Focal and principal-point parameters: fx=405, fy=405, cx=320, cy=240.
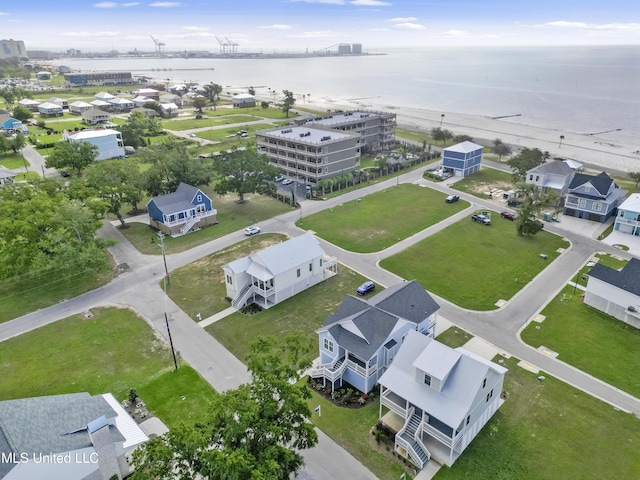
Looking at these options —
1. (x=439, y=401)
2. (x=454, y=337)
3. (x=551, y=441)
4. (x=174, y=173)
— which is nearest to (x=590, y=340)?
(x=454, y=337)

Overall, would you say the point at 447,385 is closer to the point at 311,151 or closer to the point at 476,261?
the point at 476,261

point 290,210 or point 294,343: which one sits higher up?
point 294,343

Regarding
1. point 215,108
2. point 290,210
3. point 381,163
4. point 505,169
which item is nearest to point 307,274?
point 290,210

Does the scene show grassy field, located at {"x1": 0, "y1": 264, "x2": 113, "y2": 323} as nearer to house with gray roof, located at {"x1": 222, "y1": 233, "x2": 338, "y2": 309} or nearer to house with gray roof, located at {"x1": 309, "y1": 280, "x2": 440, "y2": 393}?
house with gray roof, located at {"x1": 222, "y1": 233, "x2": 338, "y2": 309}

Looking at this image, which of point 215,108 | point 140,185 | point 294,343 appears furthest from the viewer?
point 215,108

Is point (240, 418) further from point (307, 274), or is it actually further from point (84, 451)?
point (307, 274)

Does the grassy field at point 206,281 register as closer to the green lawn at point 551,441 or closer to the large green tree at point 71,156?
the green lawn at point 551,441

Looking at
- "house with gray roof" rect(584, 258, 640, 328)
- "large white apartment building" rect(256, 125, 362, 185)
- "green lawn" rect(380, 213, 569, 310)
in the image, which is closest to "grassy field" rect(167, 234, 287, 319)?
"green lawn" rect(380, 213, 569, 310)
